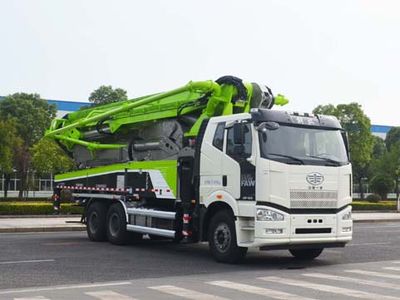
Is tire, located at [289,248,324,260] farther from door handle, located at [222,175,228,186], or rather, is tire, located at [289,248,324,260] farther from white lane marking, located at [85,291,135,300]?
white lane marking, located at [85,291,135,300]

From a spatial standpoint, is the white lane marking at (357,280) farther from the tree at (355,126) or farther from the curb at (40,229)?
the tree at (355,126)

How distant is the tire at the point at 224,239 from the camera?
12.1 m

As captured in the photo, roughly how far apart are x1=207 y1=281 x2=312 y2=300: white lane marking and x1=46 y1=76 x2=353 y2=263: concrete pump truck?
78.2 inches

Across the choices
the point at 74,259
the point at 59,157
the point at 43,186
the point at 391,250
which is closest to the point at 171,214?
the point at 74,259

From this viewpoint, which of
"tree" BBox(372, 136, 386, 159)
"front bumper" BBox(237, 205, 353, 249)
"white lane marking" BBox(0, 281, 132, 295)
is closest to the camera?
"white lane marking" BBox(0, 281, 132, 295)

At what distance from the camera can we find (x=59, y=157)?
40.9 meters

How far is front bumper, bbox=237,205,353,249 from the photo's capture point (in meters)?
11.6

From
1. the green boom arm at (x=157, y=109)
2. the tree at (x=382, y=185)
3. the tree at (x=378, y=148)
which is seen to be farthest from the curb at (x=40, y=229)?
the tree at (x=378, y=148)

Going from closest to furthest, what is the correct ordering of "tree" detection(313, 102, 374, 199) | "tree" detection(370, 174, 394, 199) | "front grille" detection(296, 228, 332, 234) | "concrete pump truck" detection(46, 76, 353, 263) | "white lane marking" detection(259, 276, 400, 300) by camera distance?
"white lane marking" detection(259, 276, 400, 300), "concrete pump truck" detection(46, 76, 353, 263), "front grille" detection(296, 228, 332, 234), "tree" detection(370, 174, 394, 199), "tree" detection(313, 102, 374, 199)

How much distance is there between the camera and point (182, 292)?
891 centimetres

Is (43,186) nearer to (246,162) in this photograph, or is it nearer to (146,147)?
(146,147)

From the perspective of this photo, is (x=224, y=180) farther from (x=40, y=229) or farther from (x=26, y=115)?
(x=26, y=115)

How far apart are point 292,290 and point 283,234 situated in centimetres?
258

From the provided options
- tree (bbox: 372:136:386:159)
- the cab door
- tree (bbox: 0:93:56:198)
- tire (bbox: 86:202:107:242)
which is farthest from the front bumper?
tree (bbox: 372:136:386:159)
